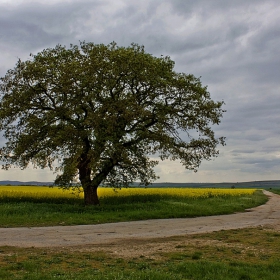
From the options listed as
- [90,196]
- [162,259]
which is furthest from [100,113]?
[162,259]

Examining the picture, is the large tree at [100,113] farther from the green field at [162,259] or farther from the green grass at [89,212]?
the green field at [162,259]

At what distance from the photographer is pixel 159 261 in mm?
9852

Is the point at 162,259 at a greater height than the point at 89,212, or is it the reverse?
the point at 89,212

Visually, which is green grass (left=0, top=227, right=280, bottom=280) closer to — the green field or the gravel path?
the green field

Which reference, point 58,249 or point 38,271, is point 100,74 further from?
point 38,271

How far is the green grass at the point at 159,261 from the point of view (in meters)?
8.20

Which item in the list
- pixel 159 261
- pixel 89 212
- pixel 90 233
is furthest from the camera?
pixel 89 212

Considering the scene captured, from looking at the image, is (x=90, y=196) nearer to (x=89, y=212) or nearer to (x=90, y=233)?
(x=89, y=212)

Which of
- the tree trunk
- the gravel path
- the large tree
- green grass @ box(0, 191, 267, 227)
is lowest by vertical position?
the gravel path

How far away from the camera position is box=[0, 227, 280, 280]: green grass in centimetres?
820

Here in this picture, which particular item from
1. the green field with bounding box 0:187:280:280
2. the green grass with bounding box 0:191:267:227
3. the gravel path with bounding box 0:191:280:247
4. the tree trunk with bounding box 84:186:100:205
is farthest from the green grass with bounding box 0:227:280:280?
the tree trunk with bounding box 84:186:100:205

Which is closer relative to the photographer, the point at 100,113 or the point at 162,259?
the point at 162,259

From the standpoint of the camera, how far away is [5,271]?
8352 millimetres

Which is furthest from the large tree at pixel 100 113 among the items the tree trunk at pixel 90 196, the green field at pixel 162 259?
the green field at pixel 162 259
